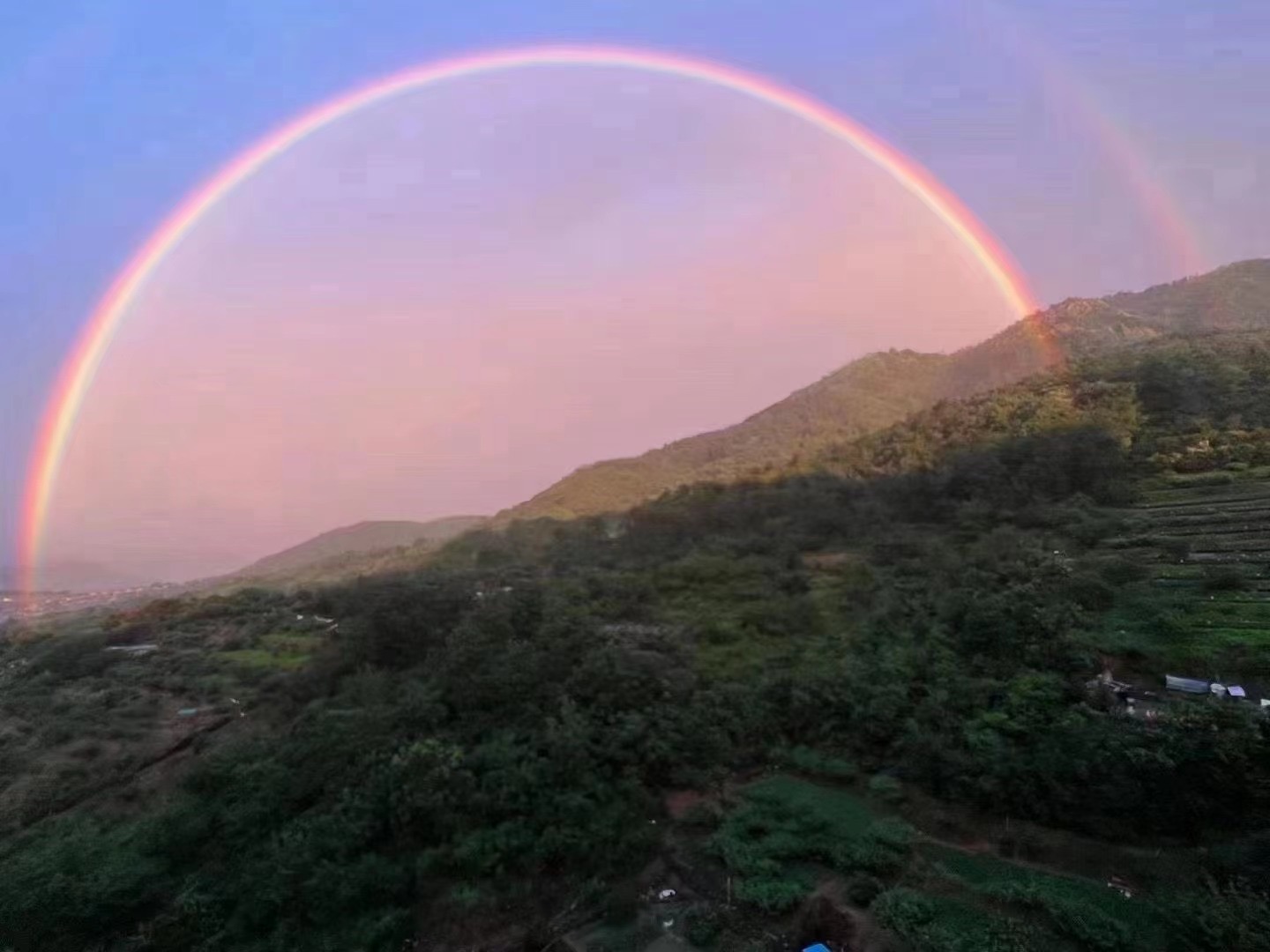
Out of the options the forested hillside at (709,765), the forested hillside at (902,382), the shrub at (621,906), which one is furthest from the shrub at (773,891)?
the forested hillside at (902,382)

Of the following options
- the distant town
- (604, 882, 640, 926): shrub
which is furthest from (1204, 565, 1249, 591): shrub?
the distant town

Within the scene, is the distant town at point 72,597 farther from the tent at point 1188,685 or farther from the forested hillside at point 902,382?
the tent at point 1188,685

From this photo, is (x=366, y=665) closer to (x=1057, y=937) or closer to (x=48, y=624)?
(x=1057, y=937)

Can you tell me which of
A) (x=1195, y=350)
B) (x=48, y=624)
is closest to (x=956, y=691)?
(x=1195, y=350)

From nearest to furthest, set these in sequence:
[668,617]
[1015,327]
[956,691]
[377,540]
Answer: [956,691], [668,617], [1015,327], [377,540]

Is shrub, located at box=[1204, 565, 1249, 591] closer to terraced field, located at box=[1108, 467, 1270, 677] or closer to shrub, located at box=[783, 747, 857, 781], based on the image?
terraced field, located at box=[1108, 467, 1270, 677]

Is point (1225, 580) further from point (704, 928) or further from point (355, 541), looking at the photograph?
point (355, 541)

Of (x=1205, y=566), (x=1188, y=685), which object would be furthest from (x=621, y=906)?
(x=1205, y=566)
